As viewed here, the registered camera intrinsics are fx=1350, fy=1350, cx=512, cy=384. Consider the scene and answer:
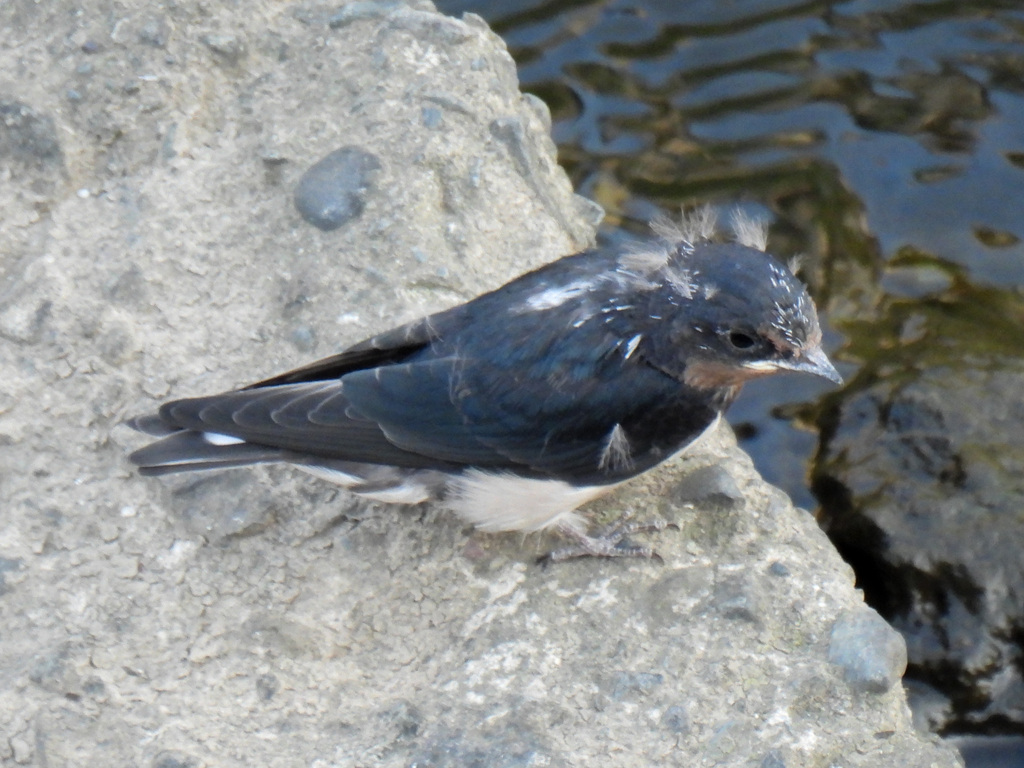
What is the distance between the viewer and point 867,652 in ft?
9.59

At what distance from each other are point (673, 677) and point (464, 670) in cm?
46

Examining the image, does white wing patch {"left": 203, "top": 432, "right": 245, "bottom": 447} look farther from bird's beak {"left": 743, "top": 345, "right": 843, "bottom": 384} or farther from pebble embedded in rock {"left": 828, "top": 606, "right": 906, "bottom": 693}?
pebble embedded in rock {"left": 828, "top": 606, "right": 906, "bottom": 693}

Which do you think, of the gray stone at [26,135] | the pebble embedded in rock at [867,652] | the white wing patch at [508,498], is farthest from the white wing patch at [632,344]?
the gray stone at [26,135]

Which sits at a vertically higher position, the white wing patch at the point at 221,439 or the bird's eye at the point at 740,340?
the bird's eye at the point at 740,340

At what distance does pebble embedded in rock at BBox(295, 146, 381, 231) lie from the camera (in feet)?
12.5

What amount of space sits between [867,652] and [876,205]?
319 centimetres

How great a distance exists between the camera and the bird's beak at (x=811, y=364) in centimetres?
304

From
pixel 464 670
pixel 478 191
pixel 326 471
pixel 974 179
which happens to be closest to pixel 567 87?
pixel 974 179

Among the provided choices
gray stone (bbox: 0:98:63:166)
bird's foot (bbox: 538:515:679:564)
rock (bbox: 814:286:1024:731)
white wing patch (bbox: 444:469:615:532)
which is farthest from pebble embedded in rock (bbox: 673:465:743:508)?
gray stone (bbox: 0:98:63:166)

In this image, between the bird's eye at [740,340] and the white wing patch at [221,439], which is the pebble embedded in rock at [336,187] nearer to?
the white wing patch at [221,439]

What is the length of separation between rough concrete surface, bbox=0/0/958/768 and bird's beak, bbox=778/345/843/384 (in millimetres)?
431

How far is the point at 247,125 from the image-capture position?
13.1 ft

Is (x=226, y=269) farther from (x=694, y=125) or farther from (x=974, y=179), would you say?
(x=974, y=179)

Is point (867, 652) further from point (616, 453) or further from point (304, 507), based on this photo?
point (304, 507)
